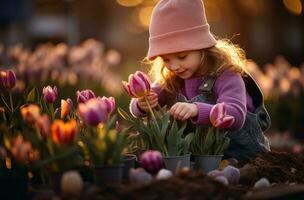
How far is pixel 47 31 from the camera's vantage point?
17453 mm

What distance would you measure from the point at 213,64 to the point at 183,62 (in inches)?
6.9

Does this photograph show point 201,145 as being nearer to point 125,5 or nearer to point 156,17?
point 156,17

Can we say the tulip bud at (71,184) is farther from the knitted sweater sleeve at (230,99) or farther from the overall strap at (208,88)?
the overall strap at (208,88)

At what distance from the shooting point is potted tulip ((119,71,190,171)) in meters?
2.90

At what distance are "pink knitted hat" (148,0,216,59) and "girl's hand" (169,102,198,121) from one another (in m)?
0.27

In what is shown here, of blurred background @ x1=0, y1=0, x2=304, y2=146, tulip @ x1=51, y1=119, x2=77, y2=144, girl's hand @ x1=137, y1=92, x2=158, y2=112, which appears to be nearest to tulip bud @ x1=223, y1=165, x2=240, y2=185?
girl's hand @ x1=137, y1=92, x2=158, y2=112

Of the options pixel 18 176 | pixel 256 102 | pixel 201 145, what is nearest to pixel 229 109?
pixel 201 145

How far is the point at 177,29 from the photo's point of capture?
10.6 ft

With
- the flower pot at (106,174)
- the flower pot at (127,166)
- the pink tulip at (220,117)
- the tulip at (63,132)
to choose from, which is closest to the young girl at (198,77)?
the pink tulip at (220,117)

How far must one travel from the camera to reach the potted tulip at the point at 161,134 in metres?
2.90

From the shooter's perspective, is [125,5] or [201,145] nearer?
[201,145]

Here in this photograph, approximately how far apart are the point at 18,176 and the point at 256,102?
61.0 inches

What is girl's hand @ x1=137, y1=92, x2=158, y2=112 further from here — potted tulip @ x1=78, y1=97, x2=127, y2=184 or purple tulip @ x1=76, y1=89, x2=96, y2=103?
potted tulip @ x1=78, y1=97, x2=127, y2=184

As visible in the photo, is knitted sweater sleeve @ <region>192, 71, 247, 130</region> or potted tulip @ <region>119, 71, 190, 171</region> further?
knitted sweater sleeve @ <region>192, 71, 247, 130</region>
